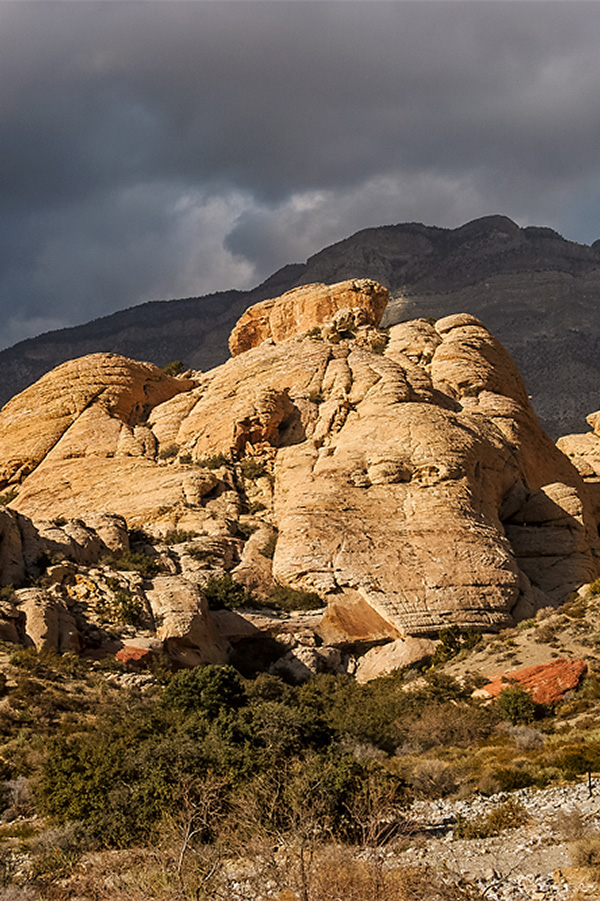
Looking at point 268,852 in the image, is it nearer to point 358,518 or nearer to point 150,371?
point 358,518

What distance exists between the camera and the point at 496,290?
505 feet

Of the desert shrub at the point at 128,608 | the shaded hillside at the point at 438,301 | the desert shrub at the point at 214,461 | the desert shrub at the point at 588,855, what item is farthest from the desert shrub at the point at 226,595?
the shaded hillside at the point at 438,301

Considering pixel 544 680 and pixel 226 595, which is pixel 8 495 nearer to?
pixel 226 595

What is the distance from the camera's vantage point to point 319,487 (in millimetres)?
40812

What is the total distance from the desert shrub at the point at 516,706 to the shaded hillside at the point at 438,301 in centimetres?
9985

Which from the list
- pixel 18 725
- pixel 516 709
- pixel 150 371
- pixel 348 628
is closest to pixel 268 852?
pixel 18 725

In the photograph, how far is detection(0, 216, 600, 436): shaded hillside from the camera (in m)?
138

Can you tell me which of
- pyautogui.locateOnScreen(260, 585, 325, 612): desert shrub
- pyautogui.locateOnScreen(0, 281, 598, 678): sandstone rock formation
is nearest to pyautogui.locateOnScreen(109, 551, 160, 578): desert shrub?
pyautogui.locateOnScreen(0, 281, 598, 678): sandstone rock formation

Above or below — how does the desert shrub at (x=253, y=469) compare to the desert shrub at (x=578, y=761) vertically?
above

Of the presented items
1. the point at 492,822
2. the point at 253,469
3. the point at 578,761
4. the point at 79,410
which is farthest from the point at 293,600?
the point at 79,410

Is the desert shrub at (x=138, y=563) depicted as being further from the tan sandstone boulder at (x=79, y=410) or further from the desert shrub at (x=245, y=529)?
the tan sandstone boulder at (x=79, y=410)

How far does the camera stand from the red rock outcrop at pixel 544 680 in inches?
1114

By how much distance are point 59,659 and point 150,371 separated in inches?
1352

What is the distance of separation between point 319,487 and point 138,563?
9.46 metres
